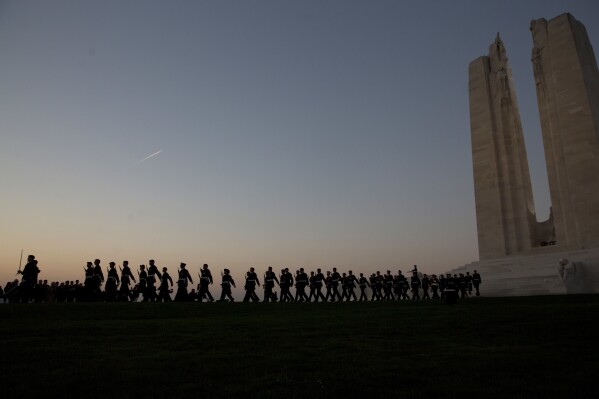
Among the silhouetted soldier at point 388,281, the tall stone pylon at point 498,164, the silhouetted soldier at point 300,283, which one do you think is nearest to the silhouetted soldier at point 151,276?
the silhouetted soldier at point 300,283

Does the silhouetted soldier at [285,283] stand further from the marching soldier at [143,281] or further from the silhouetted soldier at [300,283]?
the marching soldier at [143,281]

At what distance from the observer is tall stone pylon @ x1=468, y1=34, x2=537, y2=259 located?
33.0 metres

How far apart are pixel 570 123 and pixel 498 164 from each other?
19.5 ft

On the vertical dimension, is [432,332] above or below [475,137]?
below

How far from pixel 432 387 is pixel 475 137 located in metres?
34.3

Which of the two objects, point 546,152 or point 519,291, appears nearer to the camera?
point 519,291

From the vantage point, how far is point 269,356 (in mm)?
6004

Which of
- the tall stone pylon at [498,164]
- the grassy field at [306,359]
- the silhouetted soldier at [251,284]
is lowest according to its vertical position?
the grassy field at [306,359]

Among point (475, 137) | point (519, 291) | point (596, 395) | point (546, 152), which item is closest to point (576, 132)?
point (546, 152)

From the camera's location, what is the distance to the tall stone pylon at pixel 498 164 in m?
33.0

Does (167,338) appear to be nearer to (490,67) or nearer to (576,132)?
(576,132)

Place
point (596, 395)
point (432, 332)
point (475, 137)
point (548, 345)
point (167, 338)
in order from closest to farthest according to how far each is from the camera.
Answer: point (596, 395) < point (548, 345) < point (167, 338) < point (432, 332) < point (475, 137)

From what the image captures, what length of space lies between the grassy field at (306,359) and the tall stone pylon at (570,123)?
21.9 m

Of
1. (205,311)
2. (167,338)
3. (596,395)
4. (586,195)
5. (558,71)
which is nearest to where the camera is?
(596,395)
